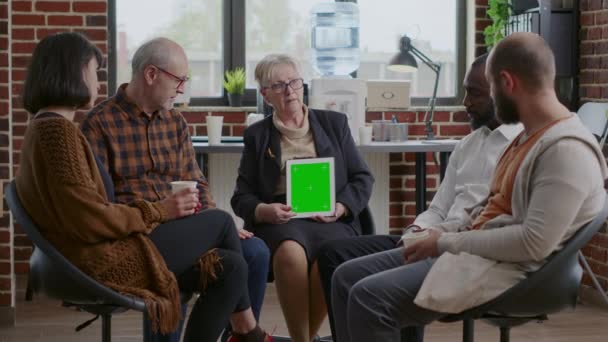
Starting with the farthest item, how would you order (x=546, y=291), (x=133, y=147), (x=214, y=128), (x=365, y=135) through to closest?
(x=365, y=135)
(x=214, y=128)
(x=133, y=147)
(x=546, y=291)

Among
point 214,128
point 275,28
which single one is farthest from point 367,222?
point 275,28

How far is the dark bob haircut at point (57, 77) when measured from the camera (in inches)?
108

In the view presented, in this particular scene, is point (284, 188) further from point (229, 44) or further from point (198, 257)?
point (229, 44)

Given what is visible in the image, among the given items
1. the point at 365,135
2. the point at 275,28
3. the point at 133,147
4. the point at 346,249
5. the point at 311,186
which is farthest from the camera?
the point at 275,28

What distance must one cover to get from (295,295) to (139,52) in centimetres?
98

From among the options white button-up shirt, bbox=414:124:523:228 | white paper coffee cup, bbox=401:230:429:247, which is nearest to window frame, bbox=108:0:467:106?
white button-up shirt, bbox=414:124:523:228

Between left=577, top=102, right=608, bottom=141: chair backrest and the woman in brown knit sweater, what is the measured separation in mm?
2423

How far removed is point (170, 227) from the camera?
284 centimetres

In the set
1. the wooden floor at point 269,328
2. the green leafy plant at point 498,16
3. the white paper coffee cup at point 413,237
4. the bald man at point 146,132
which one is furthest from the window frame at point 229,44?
the white paper coffee cup at point 413,237

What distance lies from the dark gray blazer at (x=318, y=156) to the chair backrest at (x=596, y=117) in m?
1.52

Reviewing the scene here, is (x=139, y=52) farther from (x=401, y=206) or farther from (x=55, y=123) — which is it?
(x=401, y=206)

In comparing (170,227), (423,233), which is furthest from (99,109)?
(423,233)

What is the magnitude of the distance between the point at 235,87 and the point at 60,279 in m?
3.06

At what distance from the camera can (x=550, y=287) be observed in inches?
97.4
